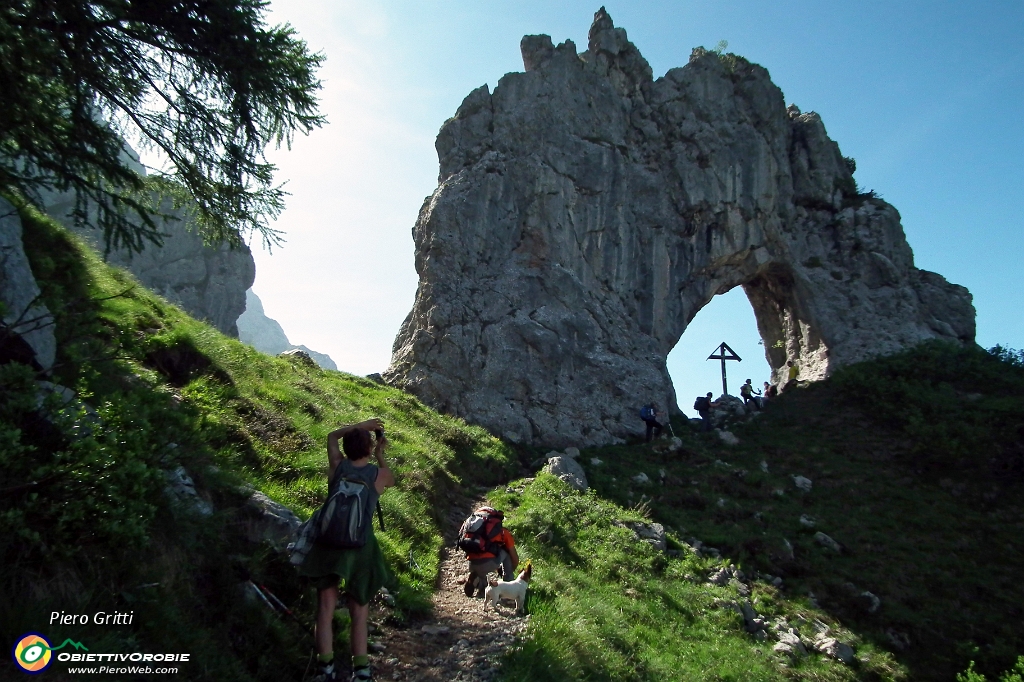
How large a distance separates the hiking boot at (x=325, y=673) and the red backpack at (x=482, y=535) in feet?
11.0

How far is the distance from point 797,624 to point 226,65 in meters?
12.3

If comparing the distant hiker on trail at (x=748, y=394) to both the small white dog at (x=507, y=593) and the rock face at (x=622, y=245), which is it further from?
the small white dog at (x=507, y=593)

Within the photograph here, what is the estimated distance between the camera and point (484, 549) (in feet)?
24.9

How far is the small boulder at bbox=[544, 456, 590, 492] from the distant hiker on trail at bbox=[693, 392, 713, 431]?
8704 millimetres

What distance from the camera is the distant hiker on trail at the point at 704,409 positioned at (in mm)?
23250

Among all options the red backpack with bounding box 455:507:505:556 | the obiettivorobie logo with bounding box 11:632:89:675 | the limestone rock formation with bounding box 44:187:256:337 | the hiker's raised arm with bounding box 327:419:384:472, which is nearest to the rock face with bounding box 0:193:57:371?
the hiker's raised arm with bounding box 327:419:384:472

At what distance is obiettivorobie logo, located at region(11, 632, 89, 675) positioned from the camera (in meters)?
3.08

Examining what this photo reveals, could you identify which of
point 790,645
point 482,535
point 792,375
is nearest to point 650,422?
point 792,375

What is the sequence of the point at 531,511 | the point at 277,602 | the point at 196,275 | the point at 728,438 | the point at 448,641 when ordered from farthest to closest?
the point at 196,275
the point at 728,438
the point at 531,511
the point at 448,641
the point at 277,602

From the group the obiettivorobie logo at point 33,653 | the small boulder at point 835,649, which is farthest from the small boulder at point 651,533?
the obiettivorobie logo at point 33,653

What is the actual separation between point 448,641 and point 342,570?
7.03ft

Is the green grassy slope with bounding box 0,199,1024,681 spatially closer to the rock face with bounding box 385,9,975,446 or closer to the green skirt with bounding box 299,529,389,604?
the green skirt with bounding box 299,529,389,604

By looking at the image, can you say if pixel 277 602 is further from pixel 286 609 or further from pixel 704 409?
pixel 704 409

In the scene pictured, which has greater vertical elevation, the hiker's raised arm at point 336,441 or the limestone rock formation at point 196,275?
the limestone rock formation at point 196,275
